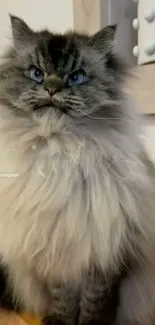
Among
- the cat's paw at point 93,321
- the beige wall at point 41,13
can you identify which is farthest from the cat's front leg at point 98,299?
A: the beige wall at point 41,13

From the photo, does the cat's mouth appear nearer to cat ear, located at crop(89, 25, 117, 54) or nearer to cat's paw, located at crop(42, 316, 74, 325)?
cat ear, located at crop(89, 25, 117, 54)

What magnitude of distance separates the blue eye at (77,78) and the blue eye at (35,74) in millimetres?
58

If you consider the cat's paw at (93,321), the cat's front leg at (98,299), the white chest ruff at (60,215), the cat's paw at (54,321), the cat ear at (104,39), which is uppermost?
the cat ear at (104,39)

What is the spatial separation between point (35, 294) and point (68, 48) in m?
0.56

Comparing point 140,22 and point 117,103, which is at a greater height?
point 140,22

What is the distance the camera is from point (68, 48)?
94 cm

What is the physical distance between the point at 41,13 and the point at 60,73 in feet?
3.38

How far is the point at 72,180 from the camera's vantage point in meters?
0.91

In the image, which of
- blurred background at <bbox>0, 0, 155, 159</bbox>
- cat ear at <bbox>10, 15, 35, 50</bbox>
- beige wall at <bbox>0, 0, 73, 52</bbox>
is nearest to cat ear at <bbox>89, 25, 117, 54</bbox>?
cat ear at <bbox>10, 15, 35, 50</bbox>

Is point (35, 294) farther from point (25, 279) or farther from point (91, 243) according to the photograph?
point (91, 243)

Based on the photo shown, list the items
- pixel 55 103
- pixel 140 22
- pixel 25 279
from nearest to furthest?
pixel 55 103, pixel 25 279, pixel 140 22

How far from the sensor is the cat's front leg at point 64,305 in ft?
3.09

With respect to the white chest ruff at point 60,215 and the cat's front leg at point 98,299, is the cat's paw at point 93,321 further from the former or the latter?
the white chest ruff at point 60,215

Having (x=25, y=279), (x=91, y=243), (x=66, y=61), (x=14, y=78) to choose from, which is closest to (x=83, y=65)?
(x=66, y=61)
